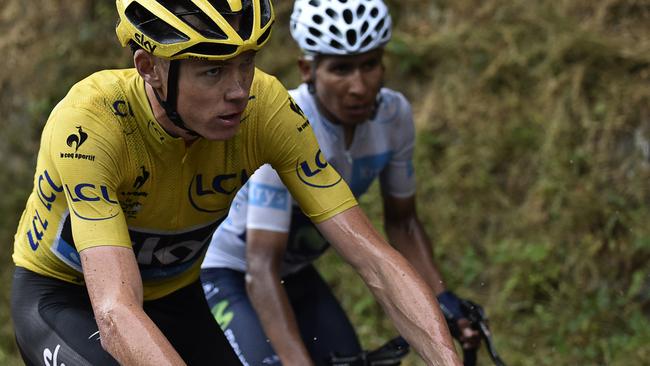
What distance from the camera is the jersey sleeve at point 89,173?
3.29m

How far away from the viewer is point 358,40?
4.91m

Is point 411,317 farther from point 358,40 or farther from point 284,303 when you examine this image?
point 358,40

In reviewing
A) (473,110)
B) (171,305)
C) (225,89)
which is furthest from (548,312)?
(225,89)

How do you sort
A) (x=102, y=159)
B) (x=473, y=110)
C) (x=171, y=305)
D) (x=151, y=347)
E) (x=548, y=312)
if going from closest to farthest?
(x=151, y=347) → (x=102, y=159) → (x=171, y=305) → (x=548, y=312) → (x=473, y=110)

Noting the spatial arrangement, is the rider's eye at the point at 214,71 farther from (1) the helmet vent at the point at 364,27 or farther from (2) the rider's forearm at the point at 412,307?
(1) the helmet vent at the point at 364,27

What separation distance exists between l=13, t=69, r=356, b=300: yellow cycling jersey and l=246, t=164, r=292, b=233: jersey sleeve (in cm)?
56

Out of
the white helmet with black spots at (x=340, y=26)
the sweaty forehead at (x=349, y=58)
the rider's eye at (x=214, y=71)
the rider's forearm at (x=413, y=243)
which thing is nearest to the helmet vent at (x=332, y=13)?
the white helmet with black spots at (x=340, y=26)

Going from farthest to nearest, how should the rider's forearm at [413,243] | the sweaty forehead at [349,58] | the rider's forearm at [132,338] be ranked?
the rider's forearm at [413,243], the sweaty forehead at [349,58], the rider's forearm at [132,338]

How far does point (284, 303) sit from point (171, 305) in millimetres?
542

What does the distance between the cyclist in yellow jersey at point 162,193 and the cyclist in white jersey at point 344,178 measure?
1.88 feet

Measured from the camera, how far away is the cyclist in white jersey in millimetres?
4598

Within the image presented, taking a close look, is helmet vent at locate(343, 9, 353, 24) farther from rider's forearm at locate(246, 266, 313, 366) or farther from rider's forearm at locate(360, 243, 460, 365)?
rider's forearm at locate(360, 243, 460, 365)

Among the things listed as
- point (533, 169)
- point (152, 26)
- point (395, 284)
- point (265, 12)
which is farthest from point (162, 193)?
point (533, 169)

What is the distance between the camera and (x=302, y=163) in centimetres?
374
